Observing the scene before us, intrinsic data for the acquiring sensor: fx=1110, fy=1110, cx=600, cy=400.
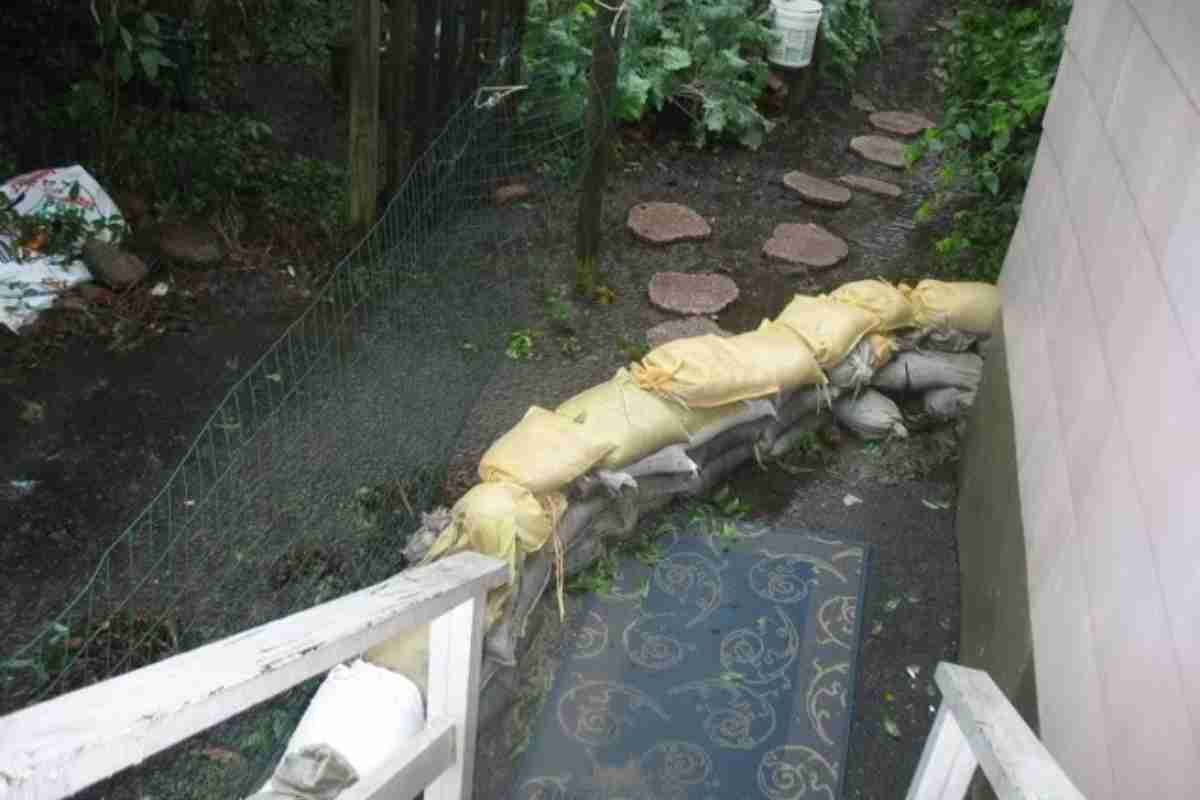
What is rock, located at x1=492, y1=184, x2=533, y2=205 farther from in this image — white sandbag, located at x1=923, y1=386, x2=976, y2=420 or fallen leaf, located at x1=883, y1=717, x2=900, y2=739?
fallen leaf, located at x1=883, y1=717, x2=900, y2=739

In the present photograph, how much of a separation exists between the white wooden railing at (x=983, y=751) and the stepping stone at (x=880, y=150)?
20.6 ft

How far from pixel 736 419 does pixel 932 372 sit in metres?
1.13

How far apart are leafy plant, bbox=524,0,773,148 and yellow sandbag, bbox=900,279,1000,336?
2.59 metres

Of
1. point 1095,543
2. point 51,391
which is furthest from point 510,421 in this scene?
point 1095,543

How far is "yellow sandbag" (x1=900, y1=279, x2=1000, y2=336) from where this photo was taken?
190 inches

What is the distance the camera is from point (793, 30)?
7918 mm

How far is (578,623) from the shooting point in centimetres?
376

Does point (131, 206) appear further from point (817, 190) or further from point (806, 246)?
point (817, 190)

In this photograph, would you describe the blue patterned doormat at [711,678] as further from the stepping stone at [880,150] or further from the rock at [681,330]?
the stepping stone at [880,150]

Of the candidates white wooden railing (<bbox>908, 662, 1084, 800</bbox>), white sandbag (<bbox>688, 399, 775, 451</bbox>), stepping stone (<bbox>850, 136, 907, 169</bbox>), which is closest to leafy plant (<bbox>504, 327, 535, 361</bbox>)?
white sandbag (<bbox>688, 399, 775, 451</bbox>)

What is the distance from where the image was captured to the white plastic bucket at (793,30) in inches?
311

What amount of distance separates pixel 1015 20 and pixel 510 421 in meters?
5.32

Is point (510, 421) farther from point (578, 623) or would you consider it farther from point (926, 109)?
point (926, 109)

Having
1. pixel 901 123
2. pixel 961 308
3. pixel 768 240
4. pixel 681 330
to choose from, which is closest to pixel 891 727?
pixel 961 308
